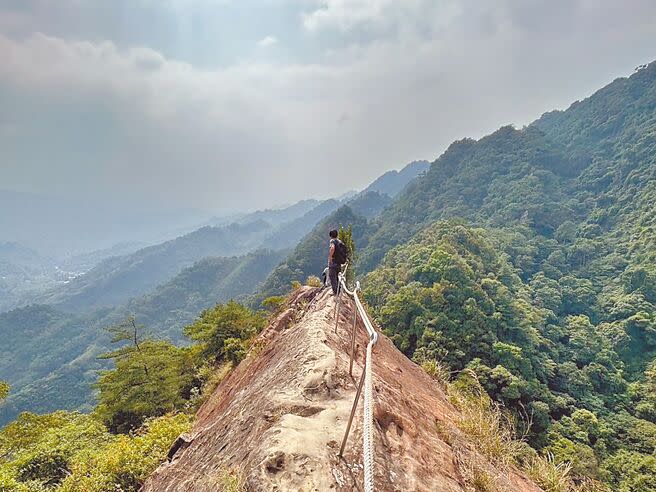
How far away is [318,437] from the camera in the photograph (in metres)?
3.93

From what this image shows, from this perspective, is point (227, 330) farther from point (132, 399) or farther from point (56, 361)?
point (56, 361)

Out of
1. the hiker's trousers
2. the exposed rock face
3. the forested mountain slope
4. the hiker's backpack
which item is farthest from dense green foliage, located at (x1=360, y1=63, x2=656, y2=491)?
the forested mountain slope

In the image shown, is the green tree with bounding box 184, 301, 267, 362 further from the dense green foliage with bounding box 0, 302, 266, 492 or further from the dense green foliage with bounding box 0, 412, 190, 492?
the dense green foliage with bounding box 0, 412, 190, 492

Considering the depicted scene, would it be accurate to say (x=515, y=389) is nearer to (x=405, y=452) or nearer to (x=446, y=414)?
(x=446, y=414)

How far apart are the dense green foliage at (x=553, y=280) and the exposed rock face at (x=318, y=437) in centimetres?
231

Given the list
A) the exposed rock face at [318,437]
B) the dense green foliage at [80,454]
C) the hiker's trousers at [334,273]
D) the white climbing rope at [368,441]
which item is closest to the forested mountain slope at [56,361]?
the dense green foliage at [80,454]

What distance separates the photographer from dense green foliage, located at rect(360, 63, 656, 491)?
130 ft

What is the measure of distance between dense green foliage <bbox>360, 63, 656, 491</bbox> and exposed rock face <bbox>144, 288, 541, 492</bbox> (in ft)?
7.59

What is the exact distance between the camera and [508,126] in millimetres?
156625

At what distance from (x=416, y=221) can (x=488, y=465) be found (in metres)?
135

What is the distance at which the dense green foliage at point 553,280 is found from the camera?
3956 cm

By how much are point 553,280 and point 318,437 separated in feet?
291

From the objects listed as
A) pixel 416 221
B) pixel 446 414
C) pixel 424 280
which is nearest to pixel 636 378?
pixel 424 280

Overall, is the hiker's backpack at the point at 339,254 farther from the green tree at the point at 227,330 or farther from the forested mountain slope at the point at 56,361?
the forested mountain slope at the point at 56,361
